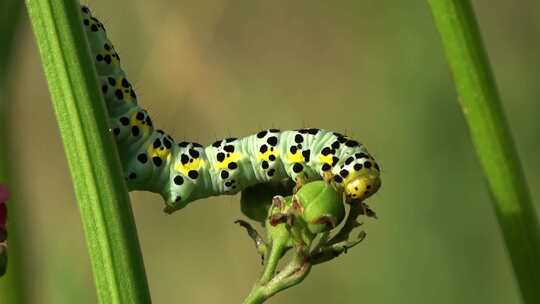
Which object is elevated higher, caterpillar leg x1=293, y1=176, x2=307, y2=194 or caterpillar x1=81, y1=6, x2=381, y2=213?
caterpillar x1=81, y1=6, x2=381, y2=213

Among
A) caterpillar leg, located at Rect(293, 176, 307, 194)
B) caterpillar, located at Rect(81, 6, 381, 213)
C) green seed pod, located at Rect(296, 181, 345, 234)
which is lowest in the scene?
green seed pod, located at Rect(296, 181, 345, 234)

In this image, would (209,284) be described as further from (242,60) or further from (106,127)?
(106,127)

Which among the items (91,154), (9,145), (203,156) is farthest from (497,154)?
(9,145)

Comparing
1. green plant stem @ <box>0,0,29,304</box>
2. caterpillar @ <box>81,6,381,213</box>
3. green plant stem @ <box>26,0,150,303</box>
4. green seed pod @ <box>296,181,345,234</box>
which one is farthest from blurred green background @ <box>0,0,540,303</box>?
green plant stem @ <box>26,0,150,303</box>

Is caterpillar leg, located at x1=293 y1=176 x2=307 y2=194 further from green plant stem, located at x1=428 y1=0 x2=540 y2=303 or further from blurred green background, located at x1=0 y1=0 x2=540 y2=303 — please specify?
blurred green background, located at x1=0 y1=0 x2=540 y2=303

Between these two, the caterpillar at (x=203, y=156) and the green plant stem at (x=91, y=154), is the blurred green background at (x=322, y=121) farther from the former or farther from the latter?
the green plant stem at (x=91, y=154)

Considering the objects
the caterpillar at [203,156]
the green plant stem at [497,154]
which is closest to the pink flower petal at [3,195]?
the caterpillar at [203,156]

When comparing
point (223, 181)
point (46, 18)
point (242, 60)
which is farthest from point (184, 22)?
point (46, 18)
